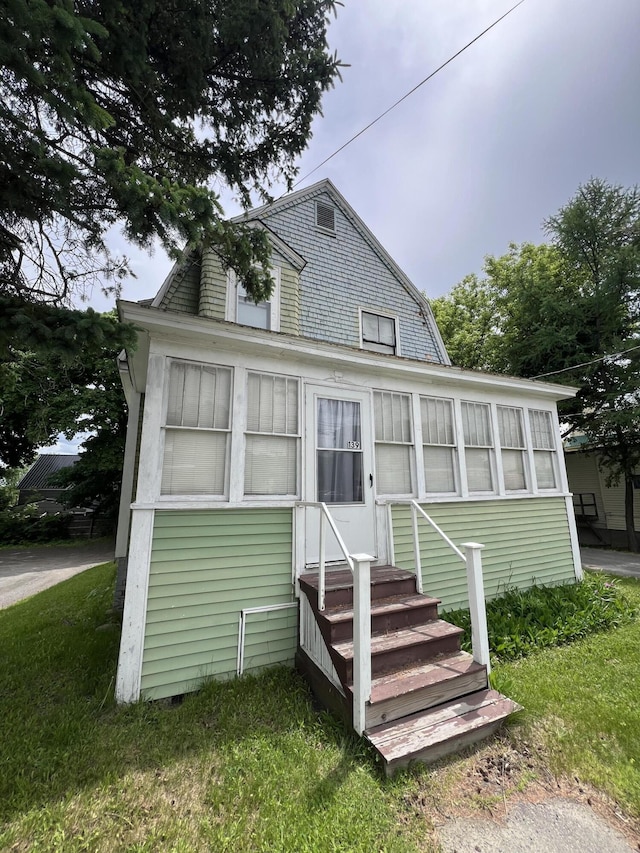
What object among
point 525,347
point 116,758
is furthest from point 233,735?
point 525,347

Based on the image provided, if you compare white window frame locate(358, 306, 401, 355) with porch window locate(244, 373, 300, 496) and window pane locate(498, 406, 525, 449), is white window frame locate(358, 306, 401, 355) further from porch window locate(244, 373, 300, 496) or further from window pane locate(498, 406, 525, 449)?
porch window locate(244, 373, 300, 496)

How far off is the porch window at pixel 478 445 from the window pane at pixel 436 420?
1.07 ft

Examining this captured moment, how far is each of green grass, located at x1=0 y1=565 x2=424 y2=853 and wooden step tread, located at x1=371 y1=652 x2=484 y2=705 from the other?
1.35 ft

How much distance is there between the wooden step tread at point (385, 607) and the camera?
3.29m

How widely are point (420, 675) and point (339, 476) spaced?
7.42ft

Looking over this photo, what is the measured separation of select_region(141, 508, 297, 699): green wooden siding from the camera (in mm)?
3385

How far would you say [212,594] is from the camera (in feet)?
11.9

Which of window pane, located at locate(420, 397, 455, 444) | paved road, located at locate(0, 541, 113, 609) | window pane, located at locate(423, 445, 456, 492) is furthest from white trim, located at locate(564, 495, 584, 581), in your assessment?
paved road, located at locate(0, 541, 113, 609)

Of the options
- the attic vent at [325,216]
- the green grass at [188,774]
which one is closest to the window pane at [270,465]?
the green grass at [188,774]

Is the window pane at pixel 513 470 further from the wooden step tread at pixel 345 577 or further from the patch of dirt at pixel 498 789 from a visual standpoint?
the patch of dirt at pixel 498 789

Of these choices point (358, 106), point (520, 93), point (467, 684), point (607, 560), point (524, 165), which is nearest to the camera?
point (467, 684)

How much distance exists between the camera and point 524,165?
24.2 ft

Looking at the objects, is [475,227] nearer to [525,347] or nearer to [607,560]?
[525,347]

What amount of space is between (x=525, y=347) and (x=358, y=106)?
12.2 meters
